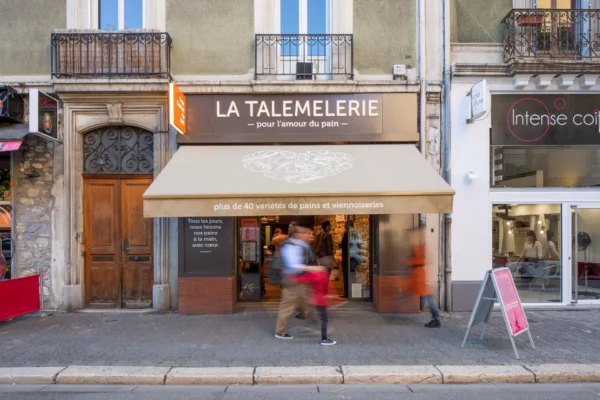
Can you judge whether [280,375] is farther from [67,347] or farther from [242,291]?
[242,291]

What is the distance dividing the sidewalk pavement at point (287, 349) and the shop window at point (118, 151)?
2969mm

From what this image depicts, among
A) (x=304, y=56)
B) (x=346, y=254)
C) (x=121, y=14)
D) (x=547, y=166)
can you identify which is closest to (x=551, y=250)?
(x=547, y=166)

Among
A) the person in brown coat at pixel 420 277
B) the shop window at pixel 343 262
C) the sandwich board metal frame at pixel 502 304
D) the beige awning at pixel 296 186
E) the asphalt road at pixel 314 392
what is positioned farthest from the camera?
the shop window at pixel 343 262

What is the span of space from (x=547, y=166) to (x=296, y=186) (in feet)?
18.5

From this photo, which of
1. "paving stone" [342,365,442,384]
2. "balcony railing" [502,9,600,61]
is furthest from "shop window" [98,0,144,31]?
"paving stone" [342,365,442,384]

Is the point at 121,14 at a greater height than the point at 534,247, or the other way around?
the point at 121,14

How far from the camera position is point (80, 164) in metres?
8.47

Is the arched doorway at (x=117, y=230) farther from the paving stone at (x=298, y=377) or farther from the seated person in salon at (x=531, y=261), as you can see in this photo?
the seated person in salon at (x=531, y=261)

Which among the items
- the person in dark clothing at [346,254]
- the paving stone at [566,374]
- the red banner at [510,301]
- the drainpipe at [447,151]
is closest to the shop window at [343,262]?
the person in dark clothing at [346,254]

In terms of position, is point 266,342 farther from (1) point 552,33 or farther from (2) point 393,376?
(1) point 552,33

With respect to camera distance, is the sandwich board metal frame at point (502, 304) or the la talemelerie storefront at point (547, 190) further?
the la talemelerie storefront at point (547, 190)

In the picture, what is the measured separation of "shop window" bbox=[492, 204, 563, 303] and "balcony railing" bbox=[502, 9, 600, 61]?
314 cm

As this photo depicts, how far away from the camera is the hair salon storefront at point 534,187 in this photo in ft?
27.5

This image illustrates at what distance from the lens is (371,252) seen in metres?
8.84
